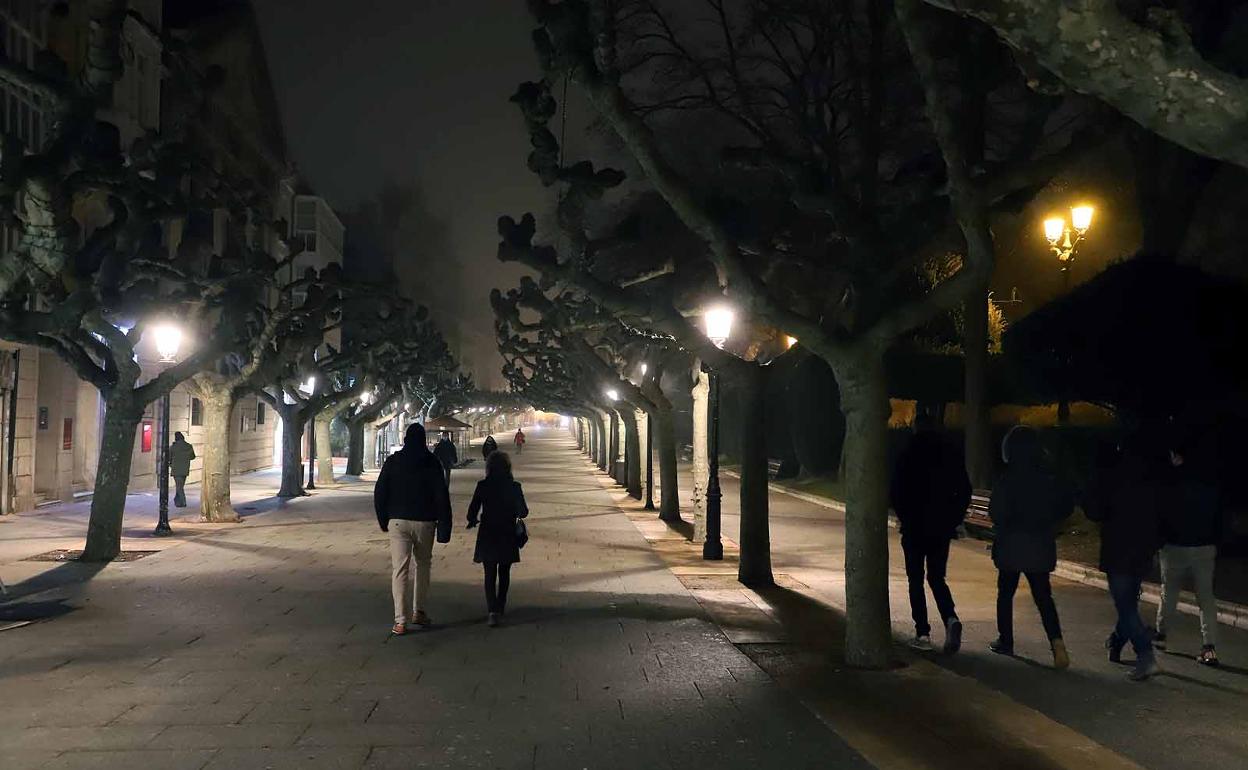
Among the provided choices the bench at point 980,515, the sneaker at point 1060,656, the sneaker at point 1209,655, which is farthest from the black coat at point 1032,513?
the bench at point 980,515

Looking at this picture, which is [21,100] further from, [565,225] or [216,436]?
[565,225]

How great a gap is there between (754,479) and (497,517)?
13.1ft

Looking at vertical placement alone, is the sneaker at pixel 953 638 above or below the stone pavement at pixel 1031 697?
above

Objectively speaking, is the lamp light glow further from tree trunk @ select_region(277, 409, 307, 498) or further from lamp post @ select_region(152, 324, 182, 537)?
tree trunk @ select_region(277, 409, 307, 498)

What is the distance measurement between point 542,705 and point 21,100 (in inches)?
753

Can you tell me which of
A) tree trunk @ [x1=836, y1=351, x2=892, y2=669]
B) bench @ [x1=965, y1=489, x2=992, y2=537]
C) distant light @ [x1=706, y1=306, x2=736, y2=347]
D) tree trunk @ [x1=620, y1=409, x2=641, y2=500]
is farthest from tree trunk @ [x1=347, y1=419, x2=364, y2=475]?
tree trunk @ [x1=836, y1=351, x2=892, y2=669]

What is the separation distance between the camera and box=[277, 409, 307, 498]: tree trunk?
27.6 meters

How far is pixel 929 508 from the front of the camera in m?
8.82

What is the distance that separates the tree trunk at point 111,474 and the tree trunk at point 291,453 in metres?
13.2

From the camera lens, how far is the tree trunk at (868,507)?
27.0 feet

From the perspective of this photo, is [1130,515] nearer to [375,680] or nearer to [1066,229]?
[375,680]

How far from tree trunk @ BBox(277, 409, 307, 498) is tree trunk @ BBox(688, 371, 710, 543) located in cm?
1386

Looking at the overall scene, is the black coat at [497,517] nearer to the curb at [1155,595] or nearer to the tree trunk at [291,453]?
the curb at [1155,595]

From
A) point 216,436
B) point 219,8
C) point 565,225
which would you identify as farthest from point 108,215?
point 219,8
